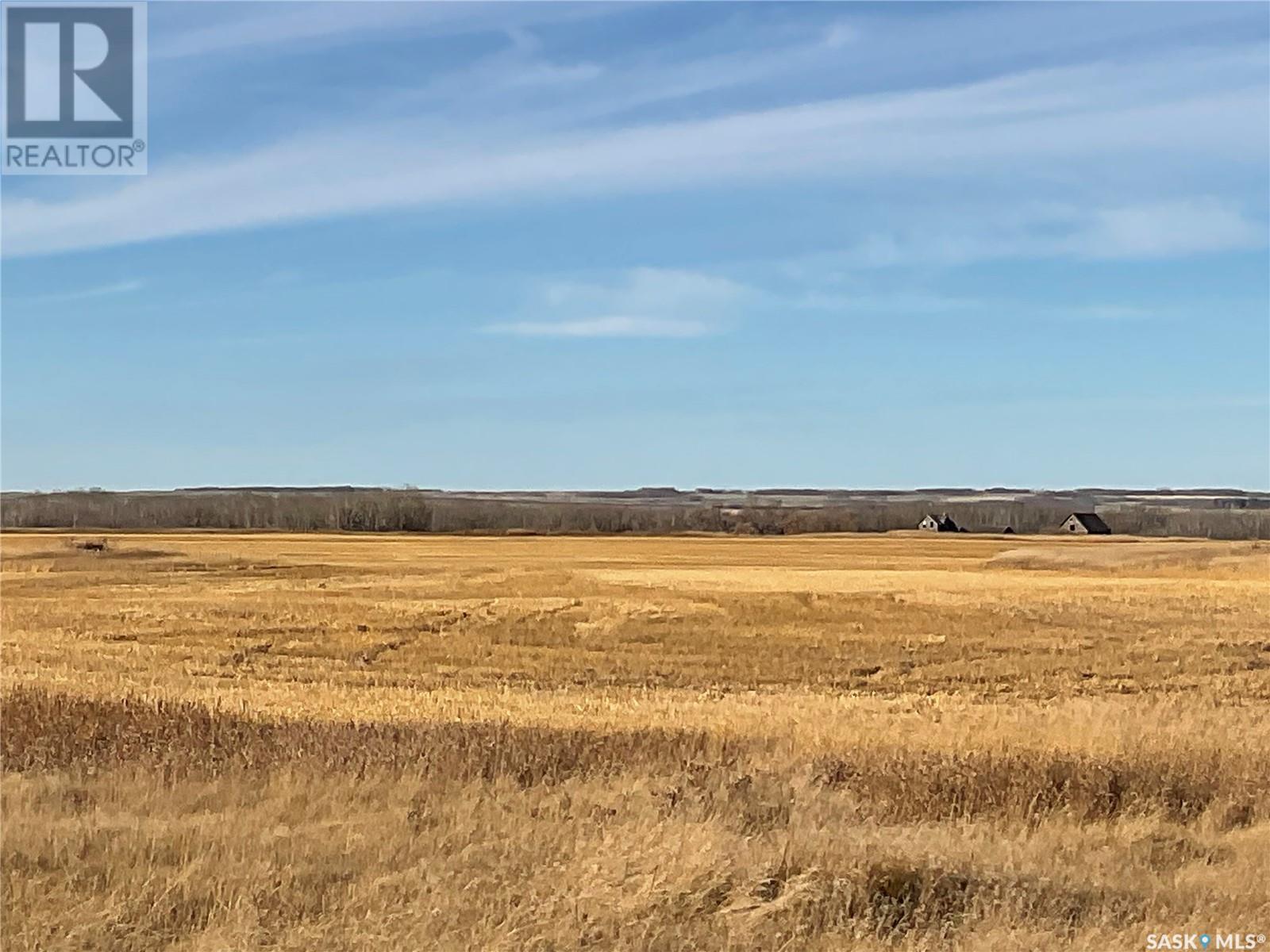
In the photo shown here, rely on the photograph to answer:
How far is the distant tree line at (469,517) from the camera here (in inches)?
Result: 5295

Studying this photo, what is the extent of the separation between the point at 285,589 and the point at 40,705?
102 ft

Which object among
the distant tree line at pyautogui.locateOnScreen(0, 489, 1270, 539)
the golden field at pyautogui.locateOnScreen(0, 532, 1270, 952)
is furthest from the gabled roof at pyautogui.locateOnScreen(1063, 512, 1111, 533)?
the golden field at pyautogui.locateOnScreen(0, 532, 1270, 952)

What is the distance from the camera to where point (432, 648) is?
28.7m

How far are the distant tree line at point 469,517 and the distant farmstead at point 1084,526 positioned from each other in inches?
349

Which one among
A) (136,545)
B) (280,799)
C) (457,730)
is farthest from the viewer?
(136,545)

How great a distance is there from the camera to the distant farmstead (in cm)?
13000

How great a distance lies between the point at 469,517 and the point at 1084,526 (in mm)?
59988

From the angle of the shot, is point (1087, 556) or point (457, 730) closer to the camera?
point (457, 730)

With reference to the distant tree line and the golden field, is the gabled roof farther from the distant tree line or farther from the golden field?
the golden field

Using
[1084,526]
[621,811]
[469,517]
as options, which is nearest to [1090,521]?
[1084,526]

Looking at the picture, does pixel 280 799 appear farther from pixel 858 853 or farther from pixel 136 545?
pixel 136 545

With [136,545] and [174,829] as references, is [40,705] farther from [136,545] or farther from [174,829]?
[136,545]

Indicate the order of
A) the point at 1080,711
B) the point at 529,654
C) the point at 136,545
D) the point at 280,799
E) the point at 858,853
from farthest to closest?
the point at 136,545, the point at 529,654, the point at 1080,711, the point at 280,799, the point at 858,853

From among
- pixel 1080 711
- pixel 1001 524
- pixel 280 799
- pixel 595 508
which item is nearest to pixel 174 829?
pixel 280 799
